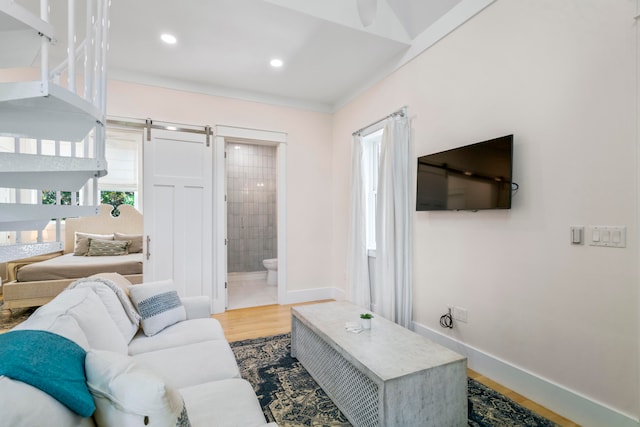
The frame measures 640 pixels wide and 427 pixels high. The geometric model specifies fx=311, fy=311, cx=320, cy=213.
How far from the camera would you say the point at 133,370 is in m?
0.96

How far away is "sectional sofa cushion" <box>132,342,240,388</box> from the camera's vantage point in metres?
1.60

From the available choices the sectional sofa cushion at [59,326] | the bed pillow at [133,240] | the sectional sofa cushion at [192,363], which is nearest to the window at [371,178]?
the sectional sofa cushion at [192,363]

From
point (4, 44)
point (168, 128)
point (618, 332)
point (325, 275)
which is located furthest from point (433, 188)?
point (168, 128)

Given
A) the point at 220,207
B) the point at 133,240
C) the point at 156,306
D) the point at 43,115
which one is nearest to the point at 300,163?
the point at 220,207

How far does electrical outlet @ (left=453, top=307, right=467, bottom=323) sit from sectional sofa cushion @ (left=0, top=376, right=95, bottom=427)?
2496 mm

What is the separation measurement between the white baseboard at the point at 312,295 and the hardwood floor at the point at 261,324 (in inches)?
6.5

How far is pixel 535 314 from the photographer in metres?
2.04

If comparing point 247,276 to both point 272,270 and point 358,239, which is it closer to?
point 272,270

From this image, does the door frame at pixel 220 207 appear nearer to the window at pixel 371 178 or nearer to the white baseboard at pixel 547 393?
the window at pixel 371 178

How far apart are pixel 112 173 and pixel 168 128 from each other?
2.80 meters

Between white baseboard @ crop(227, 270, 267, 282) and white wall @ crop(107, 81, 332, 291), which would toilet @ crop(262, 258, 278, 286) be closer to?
white baseboard @ crop(227, 270, 267, 282)

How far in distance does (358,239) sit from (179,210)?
7.08 ft

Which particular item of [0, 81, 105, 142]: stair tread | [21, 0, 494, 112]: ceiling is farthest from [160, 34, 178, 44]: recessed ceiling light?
[0, 81, 105, 142]: stair tread

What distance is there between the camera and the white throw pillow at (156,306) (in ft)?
7.08
